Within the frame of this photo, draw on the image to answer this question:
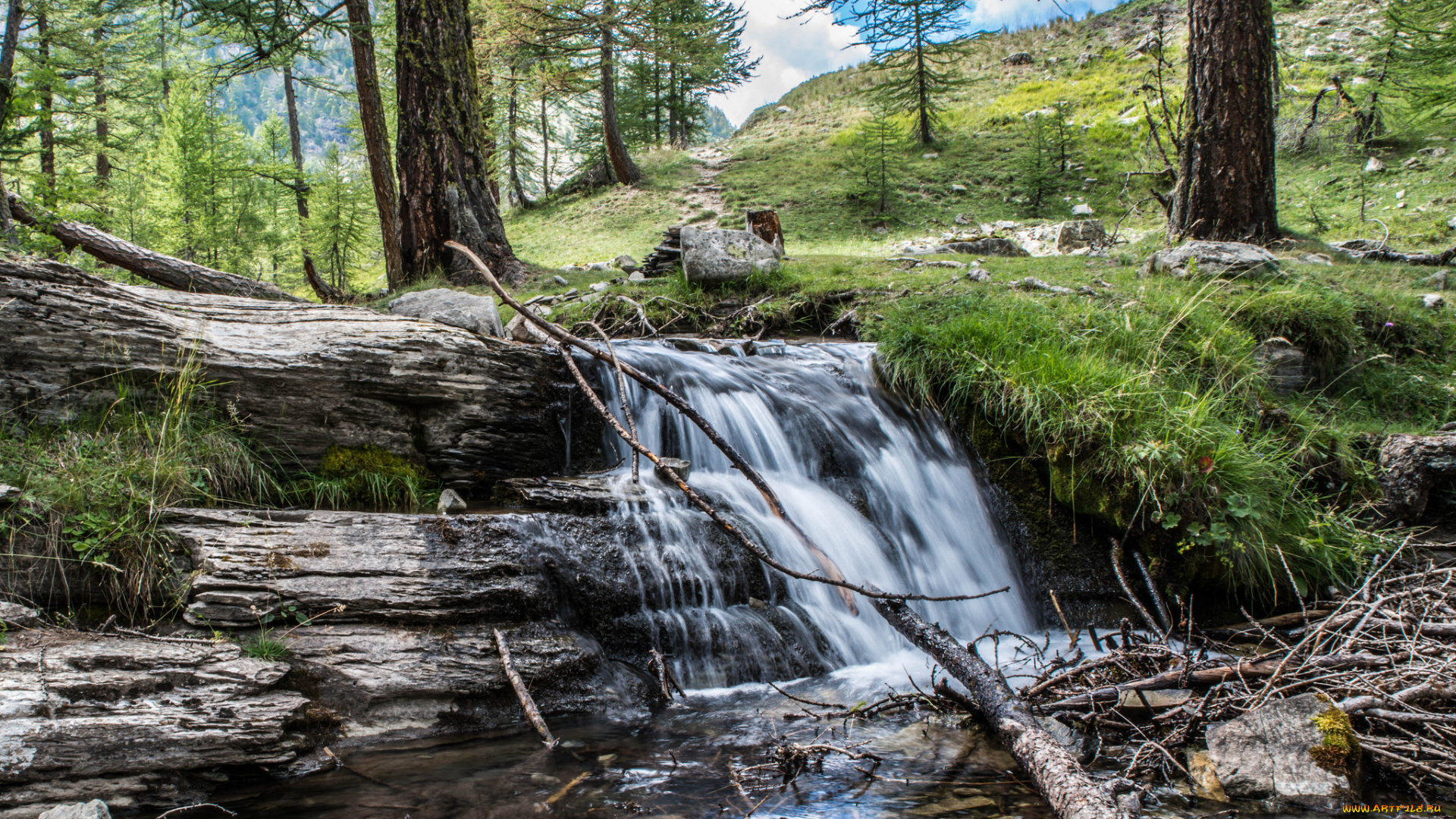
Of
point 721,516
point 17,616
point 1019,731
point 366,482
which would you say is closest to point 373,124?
point 366,482

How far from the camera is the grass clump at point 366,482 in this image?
415 centimetres

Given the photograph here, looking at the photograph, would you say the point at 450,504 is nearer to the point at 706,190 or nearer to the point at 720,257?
the point at 720,257

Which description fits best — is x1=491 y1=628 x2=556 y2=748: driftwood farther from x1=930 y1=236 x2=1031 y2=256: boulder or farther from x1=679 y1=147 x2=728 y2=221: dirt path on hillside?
x1=679 y1=147 x2=728 y2=221: dirt path on hillside

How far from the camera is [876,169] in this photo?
1961cm

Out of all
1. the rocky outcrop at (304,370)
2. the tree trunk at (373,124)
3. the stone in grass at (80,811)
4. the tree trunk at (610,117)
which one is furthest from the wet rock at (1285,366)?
the tree trunk at (610,117)

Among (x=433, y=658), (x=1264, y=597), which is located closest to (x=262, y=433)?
(x=433, y=658)

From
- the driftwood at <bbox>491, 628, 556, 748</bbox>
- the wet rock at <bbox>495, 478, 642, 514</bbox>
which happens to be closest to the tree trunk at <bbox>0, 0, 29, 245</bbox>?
the wet rock at <bbox>495, 478, 642, 514</bbox>

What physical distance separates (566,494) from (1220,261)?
692 cm

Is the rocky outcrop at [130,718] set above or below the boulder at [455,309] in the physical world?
below

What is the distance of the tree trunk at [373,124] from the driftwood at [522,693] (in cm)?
742

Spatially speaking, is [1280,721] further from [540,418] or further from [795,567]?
[540,418]

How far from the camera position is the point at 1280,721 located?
8.45 feet

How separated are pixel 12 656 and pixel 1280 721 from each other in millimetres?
4584

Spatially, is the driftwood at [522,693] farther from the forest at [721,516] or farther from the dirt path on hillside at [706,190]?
the dirt path on hillside at [706,190]
